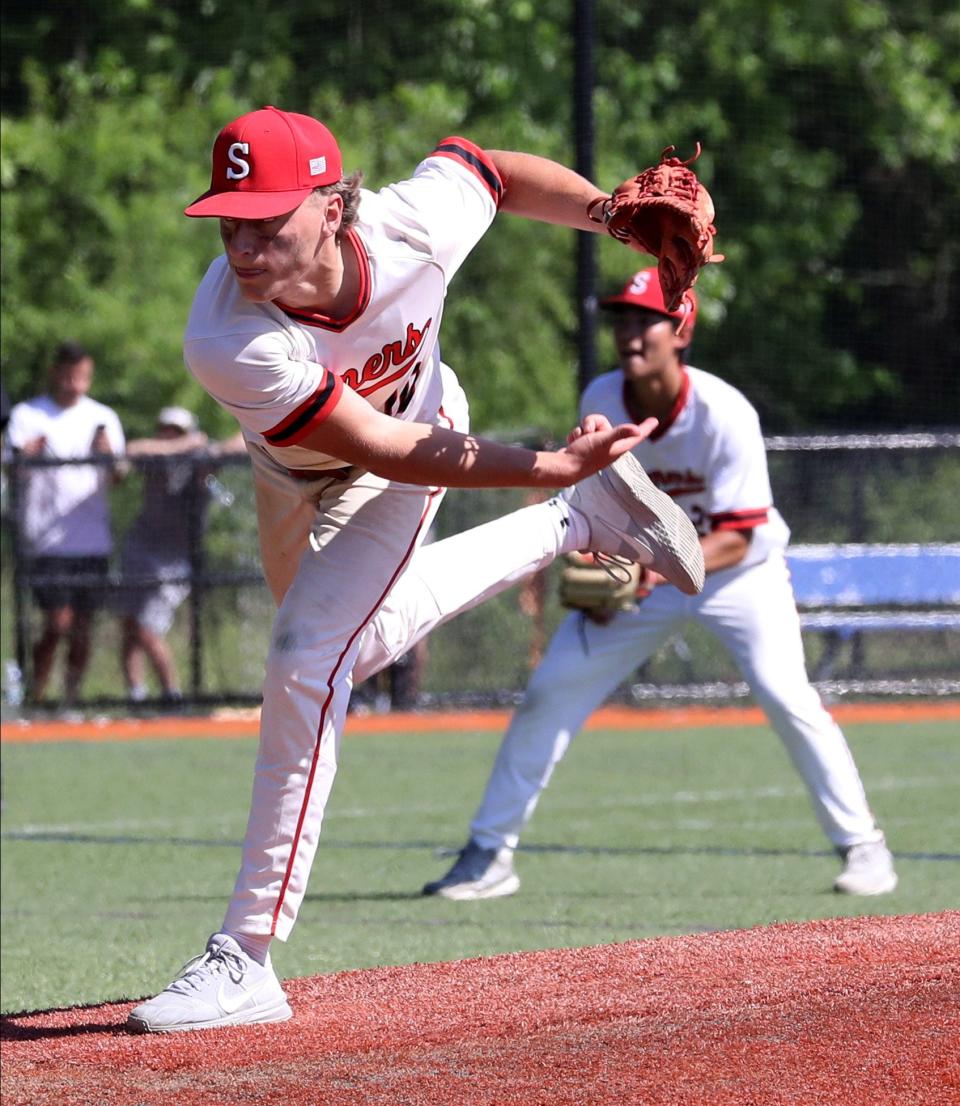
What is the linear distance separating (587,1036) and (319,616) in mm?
1189

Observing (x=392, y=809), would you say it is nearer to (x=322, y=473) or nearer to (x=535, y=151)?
(x=322, y=473)

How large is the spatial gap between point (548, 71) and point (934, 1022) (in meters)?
19.6

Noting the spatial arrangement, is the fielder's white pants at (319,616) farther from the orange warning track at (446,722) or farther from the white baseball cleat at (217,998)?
the orange warning track at (446,722)

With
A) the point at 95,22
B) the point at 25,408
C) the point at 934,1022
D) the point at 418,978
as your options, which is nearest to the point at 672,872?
the point at 418,978

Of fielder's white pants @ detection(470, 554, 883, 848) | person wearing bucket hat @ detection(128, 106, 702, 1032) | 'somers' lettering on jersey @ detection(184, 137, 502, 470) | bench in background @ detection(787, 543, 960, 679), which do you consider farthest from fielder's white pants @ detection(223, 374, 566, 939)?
bench in background @ detection(787, 543, 960, 679)

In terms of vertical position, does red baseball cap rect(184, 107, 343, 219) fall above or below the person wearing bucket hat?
above

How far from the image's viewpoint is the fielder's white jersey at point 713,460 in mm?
7059

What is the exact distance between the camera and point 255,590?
1380 cm

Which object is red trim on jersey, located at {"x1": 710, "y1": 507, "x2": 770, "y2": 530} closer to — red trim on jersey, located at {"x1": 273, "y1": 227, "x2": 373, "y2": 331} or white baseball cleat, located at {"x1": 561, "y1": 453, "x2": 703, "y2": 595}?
white baseball cleat, located at {"x1": 561, "y1": 453, "x2": 703, "y2": 595}

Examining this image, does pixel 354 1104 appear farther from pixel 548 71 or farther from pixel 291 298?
pixel 548 71

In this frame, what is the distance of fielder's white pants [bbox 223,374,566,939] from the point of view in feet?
14.6

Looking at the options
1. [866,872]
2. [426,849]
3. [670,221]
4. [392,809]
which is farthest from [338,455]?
[392,809]

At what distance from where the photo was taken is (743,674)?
7031 millimetres

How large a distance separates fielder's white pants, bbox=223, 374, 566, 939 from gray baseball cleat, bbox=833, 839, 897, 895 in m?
2.41
